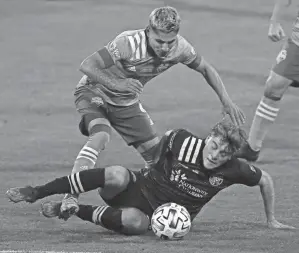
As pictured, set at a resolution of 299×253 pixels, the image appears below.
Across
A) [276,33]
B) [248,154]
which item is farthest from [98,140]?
[248,154]

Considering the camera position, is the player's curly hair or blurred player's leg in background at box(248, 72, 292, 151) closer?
the player's curly hair

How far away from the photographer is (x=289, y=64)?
1062 centimetres

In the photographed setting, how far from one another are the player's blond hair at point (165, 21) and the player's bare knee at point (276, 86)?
191cm

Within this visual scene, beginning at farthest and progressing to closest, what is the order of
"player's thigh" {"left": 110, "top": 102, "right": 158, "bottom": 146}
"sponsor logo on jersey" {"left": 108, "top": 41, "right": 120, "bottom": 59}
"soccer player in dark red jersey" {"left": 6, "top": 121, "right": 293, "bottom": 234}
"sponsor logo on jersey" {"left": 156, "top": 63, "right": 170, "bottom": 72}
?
"player's thigh" {"left": 110, "top": 102, "right": 158, "bottom": 146} → "sponsor logo on jersey" {"left": 156, "top": 63, "right": 170, "bottom": 72} → "sponsor logo on jersey" {"left": 108, "top": 41, "right": 120, "bottom": 59} → "soccer player in dark red jersey" {"left": 6, "top": 121, "right": 293, "bottom": 234}

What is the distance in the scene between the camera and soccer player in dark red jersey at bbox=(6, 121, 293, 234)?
8.56 metres

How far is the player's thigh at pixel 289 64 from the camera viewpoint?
10609 mm

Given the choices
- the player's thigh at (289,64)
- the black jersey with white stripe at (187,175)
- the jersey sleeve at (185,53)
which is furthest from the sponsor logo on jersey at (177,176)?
the player's thigh at (289,64)

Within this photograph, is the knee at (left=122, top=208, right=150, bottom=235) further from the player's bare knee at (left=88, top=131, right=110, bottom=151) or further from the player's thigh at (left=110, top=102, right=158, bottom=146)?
the player's thigh at (left=110, top=102, right=158, bottom=146)

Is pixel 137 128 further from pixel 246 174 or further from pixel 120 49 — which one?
pixel 246 174

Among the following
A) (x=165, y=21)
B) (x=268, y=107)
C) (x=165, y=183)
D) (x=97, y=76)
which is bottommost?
(x=268, y=107)

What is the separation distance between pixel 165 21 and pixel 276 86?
6.82 ft

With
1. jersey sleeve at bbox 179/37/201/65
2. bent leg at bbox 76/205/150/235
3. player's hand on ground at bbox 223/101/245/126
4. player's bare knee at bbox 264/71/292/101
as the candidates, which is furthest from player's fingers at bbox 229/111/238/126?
bent leg at bbox 76/205/150/235

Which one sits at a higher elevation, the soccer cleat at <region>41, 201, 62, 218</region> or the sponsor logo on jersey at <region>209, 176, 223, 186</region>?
the sponsor logo on jersey at <region>209, 176, 223, 186</region>

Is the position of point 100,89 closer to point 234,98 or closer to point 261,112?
point 261,112
